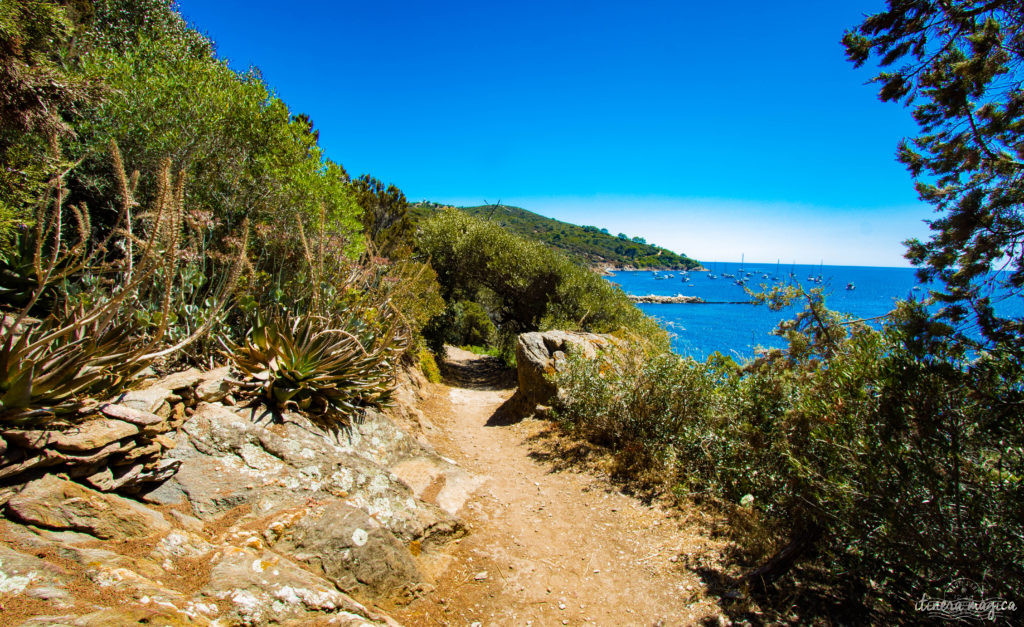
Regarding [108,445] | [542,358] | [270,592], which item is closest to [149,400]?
[108,445]

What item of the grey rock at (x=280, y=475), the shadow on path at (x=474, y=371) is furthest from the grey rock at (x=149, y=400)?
the shadow on path at (x=474, y=371)

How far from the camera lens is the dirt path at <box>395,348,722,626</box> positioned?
3625 millimetres

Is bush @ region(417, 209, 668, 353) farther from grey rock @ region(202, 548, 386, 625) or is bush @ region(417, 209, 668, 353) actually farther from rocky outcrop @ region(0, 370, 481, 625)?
grey rock @ region(202, 548, 386, 625)

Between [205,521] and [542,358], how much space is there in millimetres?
7867

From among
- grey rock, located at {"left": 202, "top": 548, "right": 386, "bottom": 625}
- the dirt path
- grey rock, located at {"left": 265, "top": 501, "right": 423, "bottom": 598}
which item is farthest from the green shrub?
Result: grey rock, located at {"left": 202, "top": 548, "right": 386, "bottom": 625}

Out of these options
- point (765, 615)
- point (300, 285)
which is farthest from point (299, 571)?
point (300, 285)

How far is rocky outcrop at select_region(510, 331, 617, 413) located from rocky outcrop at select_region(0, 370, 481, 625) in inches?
197

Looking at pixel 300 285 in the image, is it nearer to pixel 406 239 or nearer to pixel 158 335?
pixel 158 335

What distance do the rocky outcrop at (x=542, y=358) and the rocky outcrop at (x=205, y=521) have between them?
501cm

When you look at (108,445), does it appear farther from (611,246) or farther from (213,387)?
(611,246)

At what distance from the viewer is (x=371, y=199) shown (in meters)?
16.9

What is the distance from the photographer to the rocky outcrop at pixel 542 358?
9.54 metres

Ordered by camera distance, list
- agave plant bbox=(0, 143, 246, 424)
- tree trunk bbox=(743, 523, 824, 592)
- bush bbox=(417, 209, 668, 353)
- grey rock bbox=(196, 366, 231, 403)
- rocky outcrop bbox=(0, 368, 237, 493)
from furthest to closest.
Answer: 1. bush bbox=(417, 209, 668, 353)
2. grey rock bbox=(196, 366, 231, 403)
3. tree trunk bbox=(743, 523, 824, 592)
4. agave plant bbox=(0, 143, 246, 424)
5. rocky outcrop bbox=(0, 368, 237, 493)

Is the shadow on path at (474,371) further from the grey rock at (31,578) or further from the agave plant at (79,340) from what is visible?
the grey rock at (31,578)
